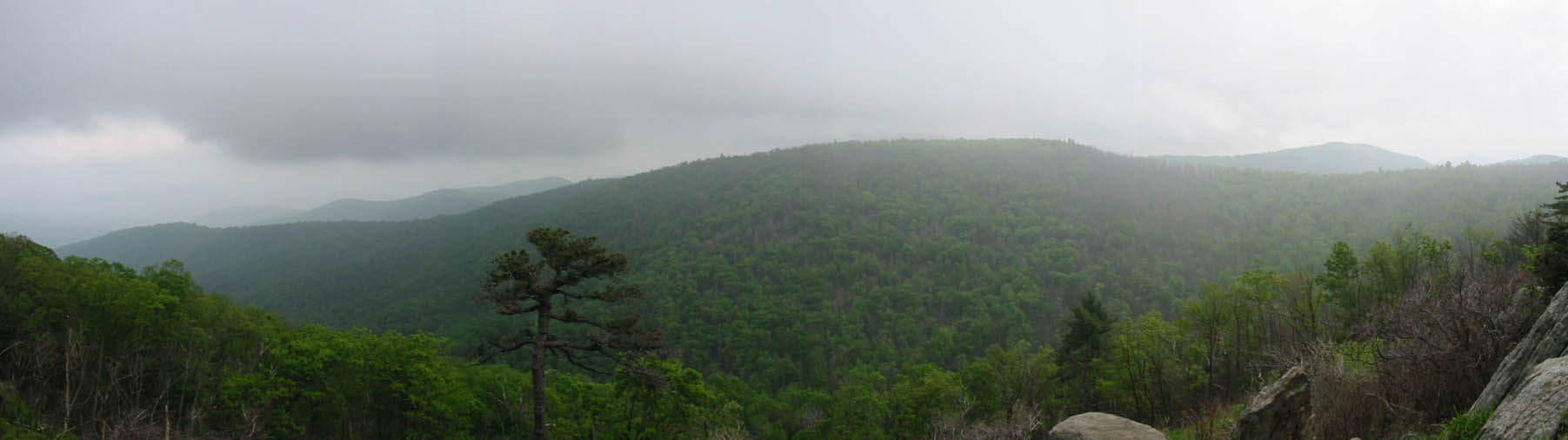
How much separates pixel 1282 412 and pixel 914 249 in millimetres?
Answer: 108568

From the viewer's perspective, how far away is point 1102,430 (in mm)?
10406

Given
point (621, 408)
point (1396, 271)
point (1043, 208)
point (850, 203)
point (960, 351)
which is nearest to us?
point (621, 408)

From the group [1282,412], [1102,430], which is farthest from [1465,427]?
[1102,430]

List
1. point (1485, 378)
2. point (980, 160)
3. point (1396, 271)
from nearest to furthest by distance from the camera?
point (1485, 378) → point (1396, 271) → point (980, 160)

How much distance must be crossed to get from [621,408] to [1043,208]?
394 ft

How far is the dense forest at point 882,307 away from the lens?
60.2 ft

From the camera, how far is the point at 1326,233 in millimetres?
93688

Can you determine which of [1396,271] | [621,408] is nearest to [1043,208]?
[1396,271]

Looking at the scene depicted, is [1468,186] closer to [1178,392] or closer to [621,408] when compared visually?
[1178,392]

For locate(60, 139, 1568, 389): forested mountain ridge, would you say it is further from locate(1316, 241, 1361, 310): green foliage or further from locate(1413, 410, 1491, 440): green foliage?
locate(1413, 410, 1491, 440): green foliage

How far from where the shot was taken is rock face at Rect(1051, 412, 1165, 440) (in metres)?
10.2

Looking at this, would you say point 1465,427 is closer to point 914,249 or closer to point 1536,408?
point 1536,408

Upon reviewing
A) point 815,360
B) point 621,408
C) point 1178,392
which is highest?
point 621,408

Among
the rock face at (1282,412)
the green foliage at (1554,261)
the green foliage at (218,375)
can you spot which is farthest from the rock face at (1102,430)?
the green foliage at (218,375)
